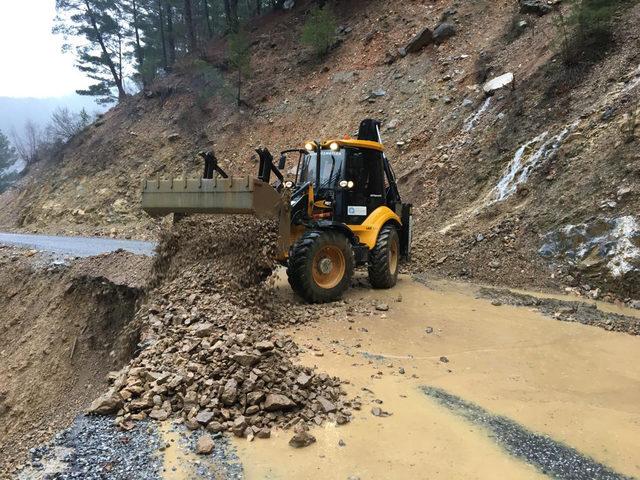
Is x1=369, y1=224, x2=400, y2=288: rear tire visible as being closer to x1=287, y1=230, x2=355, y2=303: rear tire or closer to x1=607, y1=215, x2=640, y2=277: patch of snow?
x1=287, y1=230, x2=355, y2=303: rear tire

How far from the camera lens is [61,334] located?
9398 millimetres

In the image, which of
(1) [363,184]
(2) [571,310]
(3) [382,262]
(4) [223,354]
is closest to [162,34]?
(1) [363,184]

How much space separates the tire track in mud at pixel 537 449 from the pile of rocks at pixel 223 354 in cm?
110

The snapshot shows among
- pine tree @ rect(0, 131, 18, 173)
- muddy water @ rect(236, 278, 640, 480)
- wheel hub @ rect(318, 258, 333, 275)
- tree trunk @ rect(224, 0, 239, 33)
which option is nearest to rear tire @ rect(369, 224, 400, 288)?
muddy water @ rect(236, 278, 640, 480)

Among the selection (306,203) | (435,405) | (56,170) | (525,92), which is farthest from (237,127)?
(435,405)

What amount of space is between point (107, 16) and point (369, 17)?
1821 centimetres

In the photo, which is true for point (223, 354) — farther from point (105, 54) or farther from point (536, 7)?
point (105, 54)

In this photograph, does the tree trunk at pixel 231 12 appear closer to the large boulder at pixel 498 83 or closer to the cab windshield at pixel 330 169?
the large boulder at pixel 498 83

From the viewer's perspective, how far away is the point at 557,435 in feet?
12.8

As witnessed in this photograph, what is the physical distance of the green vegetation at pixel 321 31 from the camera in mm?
23062

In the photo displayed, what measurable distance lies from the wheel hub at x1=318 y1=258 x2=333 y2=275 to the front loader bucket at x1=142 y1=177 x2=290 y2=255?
0.59 m

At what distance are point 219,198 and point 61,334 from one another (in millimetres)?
4947

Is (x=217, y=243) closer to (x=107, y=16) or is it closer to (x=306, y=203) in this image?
(x=306, y=203)

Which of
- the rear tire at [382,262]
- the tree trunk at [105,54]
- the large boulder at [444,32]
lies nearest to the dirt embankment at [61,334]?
the rear tire at [382,262]
